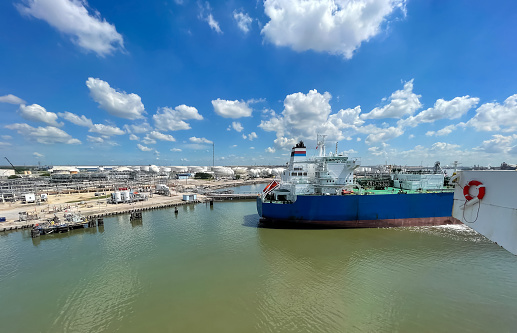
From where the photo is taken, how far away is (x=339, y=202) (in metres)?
18.5

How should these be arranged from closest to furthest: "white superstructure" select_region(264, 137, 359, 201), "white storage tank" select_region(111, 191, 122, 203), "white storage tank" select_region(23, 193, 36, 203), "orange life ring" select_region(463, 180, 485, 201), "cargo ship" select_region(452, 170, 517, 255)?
"cargo ship" select_region(452, 170, 517, 255) → "orange life ring" select_region(463, 180, 485, 201) → "white superstructure" select_region(264, 137, 359, 201) → "white storage tank" select_region(23, 193, 36, 203) → "white storage tank" select_region(111, 191, 122, 203)

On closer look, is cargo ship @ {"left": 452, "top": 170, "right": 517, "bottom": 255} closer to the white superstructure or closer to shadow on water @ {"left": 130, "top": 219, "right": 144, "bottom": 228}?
the white superstructure

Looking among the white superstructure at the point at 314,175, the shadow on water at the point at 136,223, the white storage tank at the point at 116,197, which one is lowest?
the shadow on water at the point at 136,223

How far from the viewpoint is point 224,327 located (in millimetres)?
7996

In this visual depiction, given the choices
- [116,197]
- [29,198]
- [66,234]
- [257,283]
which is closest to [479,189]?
[257,283]

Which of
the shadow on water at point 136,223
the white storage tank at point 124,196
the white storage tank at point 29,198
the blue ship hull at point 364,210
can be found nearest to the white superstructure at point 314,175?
the blue ship hull at point 364,210

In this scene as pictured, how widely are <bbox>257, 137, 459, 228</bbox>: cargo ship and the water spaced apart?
1811 millimetres

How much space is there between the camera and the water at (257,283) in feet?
27.1

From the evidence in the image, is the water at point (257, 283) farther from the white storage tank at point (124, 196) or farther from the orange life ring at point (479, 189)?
the white storage tank at point (124, 196)

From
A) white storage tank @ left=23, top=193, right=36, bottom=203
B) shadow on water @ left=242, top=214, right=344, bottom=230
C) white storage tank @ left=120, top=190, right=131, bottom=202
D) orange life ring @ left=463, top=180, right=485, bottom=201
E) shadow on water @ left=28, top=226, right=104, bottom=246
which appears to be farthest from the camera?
white storage tank @ left=120, top=190, right=131, bottom=202

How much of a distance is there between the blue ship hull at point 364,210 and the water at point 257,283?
1.73 meters

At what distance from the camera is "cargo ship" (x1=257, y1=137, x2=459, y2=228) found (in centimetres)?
1867

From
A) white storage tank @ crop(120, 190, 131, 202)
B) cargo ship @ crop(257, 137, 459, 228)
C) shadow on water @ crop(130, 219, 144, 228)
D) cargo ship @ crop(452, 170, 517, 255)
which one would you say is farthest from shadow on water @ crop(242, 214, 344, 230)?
white storage tank @ crop(120, 190, 131, 202)

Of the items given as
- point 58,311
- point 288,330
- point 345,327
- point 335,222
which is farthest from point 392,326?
point 58,311
